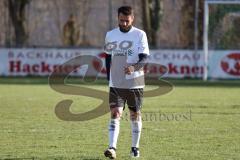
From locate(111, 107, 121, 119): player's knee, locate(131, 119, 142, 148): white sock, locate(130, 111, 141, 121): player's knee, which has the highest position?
locate(111, 107, 121, 119): player's knee

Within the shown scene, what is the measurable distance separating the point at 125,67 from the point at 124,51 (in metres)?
0.25

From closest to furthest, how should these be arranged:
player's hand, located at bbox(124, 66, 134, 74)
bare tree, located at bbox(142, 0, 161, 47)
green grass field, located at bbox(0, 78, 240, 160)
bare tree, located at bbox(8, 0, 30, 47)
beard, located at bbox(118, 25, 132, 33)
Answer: player's hand, located at bbox(124, 66, 134, 74), beard, located at bbox(118, 25, 132, 33), green grass field, located at bbox(0, 78, 240, 160), bare tree, located at bbox(8, 0, 30, 47), bare tree, located at bbox(142, 0, 161, 47)

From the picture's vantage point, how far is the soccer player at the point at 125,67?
460 inches

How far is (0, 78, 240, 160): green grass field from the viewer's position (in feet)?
40.2

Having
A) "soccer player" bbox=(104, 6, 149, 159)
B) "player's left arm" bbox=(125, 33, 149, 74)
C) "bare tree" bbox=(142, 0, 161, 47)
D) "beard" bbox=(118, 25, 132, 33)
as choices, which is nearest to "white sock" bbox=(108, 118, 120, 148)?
"soccer player" bbox=(104, 6, 149, 159)

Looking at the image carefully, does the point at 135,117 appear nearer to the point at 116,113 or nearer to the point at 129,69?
the point at 116,113

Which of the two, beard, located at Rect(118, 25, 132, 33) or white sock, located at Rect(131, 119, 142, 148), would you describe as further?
white sock, located at Rect(131, 119, 142, 148)

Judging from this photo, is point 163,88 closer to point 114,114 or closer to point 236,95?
point 236,95

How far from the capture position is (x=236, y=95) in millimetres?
26859

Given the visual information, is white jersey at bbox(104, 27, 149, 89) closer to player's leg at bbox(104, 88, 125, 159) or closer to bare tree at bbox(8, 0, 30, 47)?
player's leg at bbox(104, 88, 125, 159)

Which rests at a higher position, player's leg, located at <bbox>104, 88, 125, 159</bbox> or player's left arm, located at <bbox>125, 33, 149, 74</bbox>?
player's left arm, located at <bbox>125, 33, 149, 74</bbox>

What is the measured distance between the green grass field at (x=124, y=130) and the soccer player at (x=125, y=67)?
68 centimetres

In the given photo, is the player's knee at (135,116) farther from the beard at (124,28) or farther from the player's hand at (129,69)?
the beard at (124,28)

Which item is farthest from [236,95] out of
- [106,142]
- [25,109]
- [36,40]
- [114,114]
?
[36,40]
